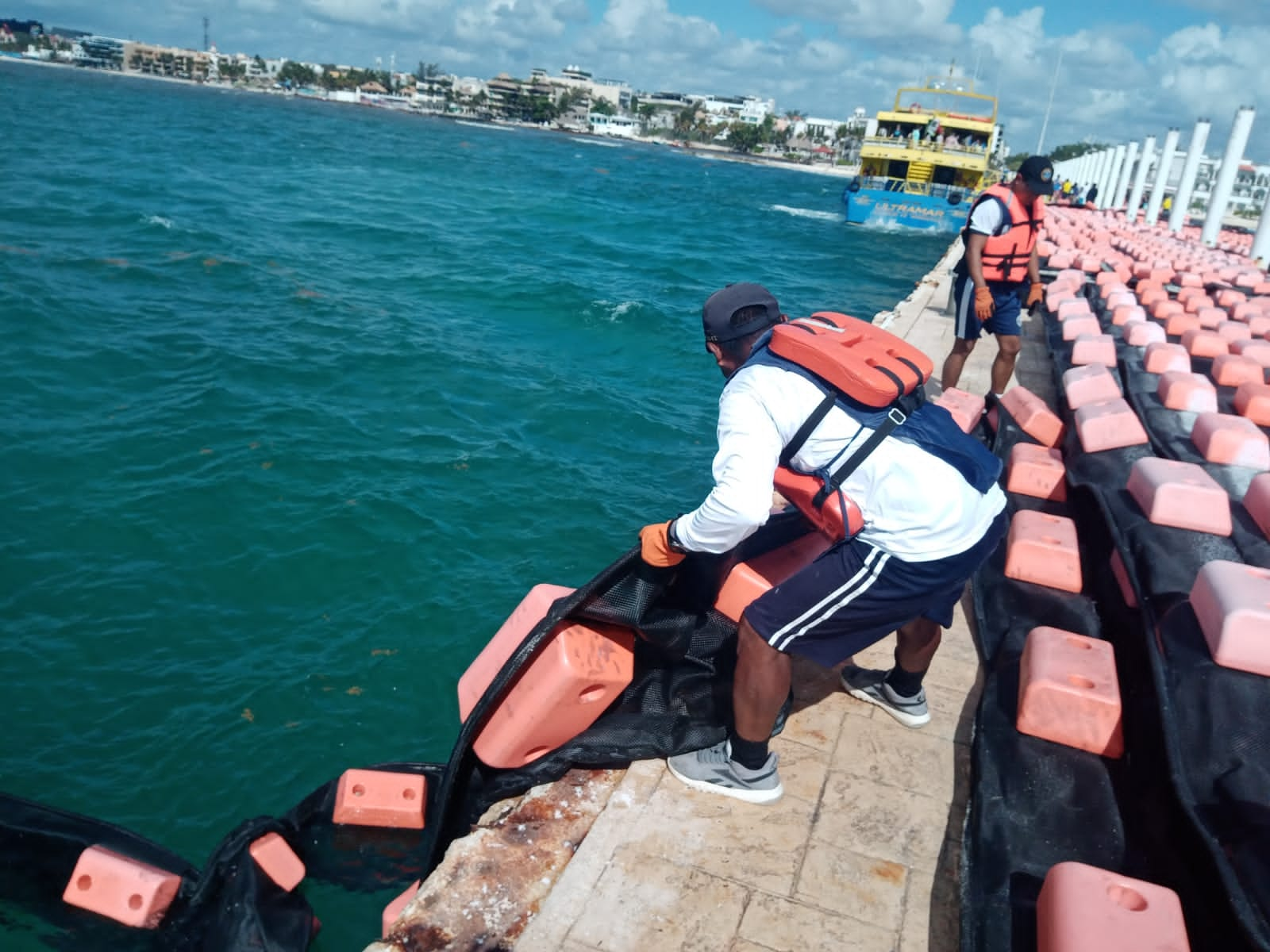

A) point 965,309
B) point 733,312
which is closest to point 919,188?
point 965,309

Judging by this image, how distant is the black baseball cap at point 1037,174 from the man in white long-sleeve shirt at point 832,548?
4.52m

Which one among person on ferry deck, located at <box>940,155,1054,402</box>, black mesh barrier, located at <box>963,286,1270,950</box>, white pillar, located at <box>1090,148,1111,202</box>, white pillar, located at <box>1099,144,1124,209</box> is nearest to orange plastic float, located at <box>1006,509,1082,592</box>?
black mesh barrier, located at <box>963,286,1270,950</box>

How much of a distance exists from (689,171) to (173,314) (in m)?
75.6

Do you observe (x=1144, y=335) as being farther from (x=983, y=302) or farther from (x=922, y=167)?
(x=922, y=167)

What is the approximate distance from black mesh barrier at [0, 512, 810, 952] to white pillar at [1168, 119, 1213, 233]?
93.2 feet

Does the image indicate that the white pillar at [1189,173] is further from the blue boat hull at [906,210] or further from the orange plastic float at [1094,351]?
the orange plastic float at [1094,351]

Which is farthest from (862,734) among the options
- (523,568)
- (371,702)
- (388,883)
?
(523,568)

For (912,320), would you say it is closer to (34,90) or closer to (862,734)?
(862,734)

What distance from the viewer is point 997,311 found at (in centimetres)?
717

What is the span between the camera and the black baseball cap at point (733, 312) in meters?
2.90

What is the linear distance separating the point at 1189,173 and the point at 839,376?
99.3 ft

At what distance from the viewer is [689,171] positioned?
8269cm

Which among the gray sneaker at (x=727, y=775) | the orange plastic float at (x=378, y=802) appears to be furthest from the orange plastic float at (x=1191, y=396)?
the orange plastic float at (x=378, y=802)

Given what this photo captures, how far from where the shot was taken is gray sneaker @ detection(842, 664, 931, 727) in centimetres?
367
